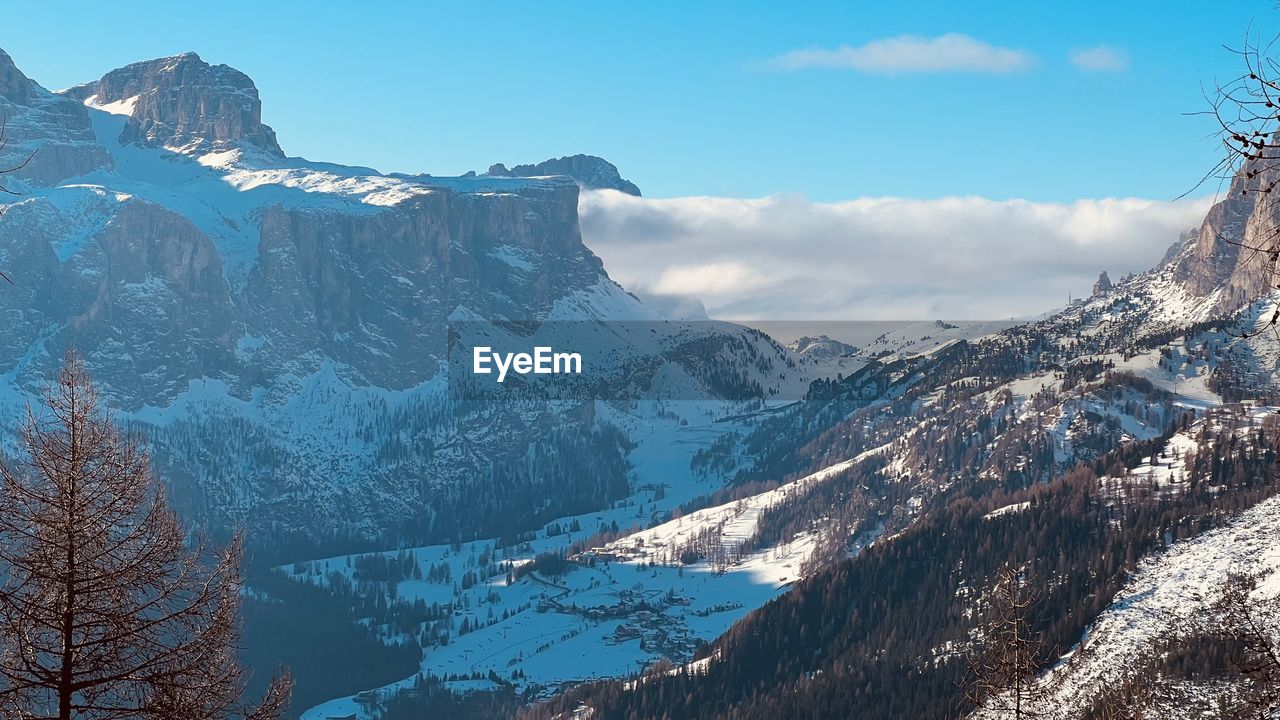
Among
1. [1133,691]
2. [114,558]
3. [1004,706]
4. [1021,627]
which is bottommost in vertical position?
[1133,691]

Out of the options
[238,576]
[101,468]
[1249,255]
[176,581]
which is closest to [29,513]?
[101,468]

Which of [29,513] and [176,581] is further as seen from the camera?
[176,581]

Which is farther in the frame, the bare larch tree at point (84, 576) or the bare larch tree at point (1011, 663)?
the bare larch tree at point (1011, 663)

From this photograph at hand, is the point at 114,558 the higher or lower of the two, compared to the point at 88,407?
lower

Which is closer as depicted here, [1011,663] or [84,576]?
[84,576]

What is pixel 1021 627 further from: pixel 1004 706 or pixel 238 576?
pixel 238 576

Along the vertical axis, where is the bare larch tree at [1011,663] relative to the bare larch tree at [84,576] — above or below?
below

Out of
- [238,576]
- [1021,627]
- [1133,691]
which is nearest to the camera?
[1021,627]

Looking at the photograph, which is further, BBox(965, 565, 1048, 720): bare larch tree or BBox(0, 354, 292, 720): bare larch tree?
BBox(965, 565, 1048, 720): bare larch tree

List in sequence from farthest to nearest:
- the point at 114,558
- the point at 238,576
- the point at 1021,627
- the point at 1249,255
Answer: the point at 238,576 → the point at 1021,627 → the point at 114,558 → the point at 1249,255

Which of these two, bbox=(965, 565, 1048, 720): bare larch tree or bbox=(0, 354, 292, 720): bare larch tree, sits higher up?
bbox=(0, 354, 292, 720): bare larch tree

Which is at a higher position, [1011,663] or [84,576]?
[84,576]
